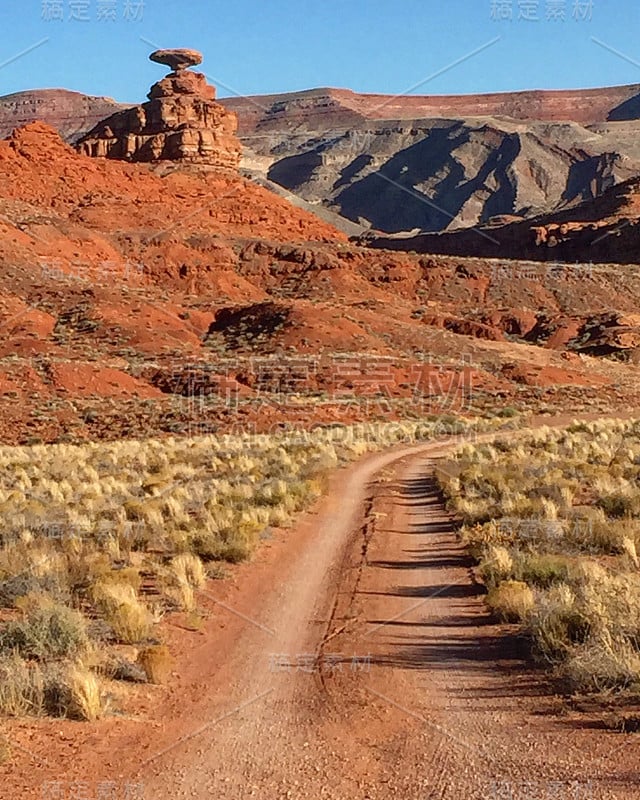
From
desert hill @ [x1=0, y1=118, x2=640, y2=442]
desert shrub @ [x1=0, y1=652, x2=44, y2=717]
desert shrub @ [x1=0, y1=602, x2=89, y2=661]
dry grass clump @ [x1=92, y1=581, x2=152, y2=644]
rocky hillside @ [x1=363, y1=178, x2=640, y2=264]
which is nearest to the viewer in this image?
desert shrub @ [x1=0, y1=652, x2=44, y2=717]

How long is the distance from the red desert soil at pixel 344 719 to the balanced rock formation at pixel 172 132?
75.8 metres

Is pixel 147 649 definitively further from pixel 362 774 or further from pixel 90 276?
pixel 90 276

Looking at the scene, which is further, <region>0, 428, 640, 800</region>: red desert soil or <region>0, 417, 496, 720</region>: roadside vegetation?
<region>0, 417, 496, 720</region>: roadside vegetation

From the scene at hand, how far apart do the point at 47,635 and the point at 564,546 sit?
6.33 meters

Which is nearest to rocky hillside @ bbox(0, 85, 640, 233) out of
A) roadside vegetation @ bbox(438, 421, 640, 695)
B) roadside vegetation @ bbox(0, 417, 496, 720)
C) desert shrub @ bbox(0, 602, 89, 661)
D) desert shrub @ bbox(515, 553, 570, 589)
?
roadside vegetation @ bbox(0, 417, 496, 720)

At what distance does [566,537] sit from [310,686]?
5.48m

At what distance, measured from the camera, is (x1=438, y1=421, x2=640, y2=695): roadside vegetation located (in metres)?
6.79

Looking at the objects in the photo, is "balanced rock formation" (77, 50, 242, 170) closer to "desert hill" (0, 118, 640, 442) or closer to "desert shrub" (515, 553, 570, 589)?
"desert hill" (0, 118, 640, 442)

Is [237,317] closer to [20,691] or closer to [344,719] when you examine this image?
[20,691]

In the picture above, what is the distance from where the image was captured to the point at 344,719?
6.27m

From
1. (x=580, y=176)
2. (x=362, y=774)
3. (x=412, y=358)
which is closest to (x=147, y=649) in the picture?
(x=362, y=774)

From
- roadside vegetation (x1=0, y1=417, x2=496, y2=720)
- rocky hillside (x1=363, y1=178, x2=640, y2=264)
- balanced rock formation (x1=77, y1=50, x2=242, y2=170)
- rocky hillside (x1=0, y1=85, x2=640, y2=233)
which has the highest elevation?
rocky hillside (x1=0, y1=85, x2=640, y2=233)

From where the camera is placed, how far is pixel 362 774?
5398 mm

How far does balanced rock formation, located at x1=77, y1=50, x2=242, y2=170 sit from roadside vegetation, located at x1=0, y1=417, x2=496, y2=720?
60.4m
